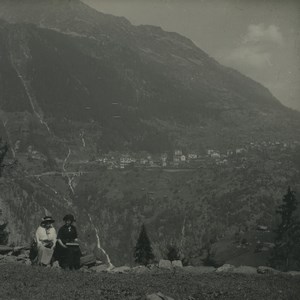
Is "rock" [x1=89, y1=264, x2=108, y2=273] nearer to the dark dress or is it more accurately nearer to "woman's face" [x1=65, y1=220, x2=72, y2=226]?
the dark dress

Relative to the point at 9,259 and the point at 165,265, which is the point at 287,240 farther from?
the point at 9,259

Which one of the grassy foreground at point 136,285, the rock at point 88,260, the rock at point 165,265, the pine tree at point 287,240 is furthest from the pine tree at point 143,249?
the grassy foreground at point 136,285

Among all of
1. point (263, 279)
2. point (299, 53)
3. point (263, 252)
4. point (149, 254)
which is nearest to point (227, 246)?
point (263, 252)

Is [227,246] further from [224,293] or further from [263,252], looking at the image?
[224,293]

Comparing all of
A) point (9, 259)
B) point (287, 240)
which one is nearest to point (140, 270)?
point (9, 259)

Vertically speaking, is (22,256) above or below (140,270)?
below

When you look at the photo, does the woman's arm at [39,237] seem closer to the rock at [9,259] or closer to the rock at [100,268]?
the rock at [9,259]

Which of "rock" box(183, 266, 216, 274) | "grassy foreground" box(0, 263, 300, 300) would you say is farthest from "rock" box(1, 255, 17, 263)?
"rock" box(183, 266, 216, 274)
